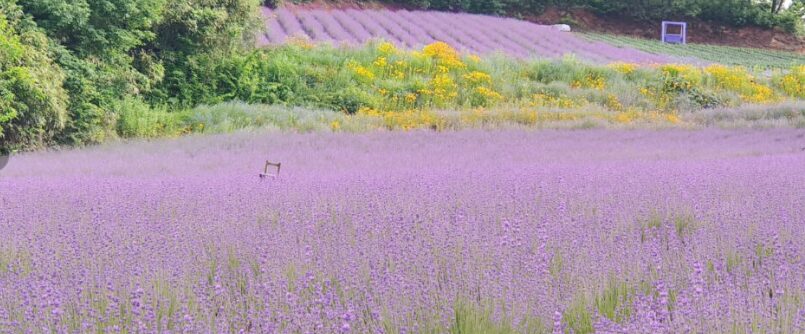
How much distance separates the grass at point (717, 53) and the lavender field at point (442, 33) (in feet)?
6.48

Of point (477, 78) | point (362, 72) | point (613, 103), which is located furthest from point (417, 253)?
point (477, 78)

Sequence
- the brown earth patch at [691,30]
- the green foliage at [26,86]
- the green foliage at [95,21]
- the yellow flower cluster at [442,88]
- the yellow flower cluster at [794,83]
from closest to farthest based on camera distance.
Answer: the green foliage at [26,86] → the green foliage at [95,21] → the yellow flower cluster at [442,88] → the yellow flower cluster at [794,83] → the brown earth patch at [691,30]

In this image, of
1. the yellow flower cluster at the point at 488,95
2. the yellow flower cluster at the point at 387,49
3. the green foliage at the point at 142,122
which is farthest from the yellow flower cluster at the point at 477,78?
the green foliage at the point at 142,122

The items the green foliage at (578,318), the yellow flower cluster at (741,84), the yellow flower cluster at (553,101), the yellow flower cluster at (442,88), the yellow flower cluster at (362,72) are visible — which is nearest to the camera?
the green foliage at (578,318)

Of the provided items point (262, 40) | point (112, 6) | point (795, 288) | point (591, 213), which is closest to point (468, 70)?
point (262, 40)

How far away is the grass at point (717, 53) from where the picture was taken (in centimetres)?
2703

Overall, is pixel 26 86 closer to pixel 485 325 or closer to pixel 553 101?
pixel 553 101

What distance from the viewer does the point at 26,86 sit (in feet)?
36.2

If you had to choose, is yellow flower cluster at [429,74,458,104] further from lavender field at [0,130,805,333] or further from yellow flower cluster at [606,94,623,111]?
lavender field at [0,130,805,333]

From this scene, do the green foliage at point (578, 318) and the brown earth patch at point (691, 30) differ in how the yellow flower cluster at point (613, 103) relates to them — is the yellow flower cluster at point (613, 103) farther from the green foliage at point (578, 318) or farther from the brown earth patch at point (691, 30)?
the brown earth patch at point (691, 30)

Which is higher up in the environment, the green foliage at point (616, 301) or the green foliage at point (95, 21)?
the green foliage at point (95, 21)

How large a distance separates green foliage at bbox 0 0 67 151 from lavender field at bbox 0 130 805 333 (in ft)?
16.8

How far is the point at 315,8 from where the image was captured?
3077 cm

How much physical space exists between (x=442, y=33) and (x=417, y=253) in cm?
2406
